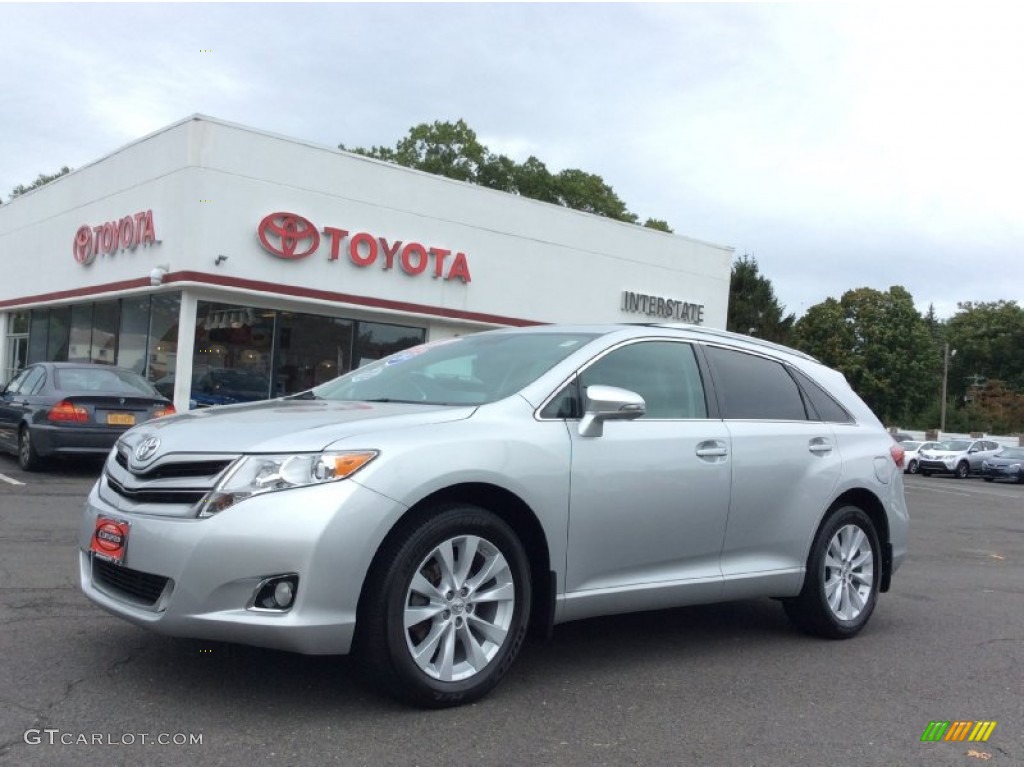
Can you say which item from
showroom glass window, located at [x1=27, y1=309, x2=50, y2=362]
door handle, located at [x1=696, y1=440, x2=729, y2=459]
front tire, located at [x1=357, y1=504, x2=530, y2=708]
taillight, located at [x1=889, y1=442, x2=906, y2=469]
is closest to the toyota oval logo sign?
showroom glass window, located at [x1=27, y1=309, x2=50, y2=362]

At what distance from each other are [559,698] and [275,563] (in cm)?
141

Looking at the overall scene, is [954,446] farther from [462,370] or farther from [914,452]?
[462,370]

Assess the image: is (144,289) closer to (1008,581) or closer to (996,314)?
(1008,581)

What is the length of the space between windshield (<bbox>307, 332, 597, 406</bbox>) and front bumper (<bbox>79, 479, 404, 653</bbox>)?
3.20ft

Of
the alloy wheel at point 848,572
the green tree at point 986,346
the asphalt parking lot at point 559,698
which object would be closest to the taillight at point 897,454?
the alloy wheel at point 848,572

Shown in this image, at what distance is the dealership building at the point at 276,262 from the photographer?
61.0 feet

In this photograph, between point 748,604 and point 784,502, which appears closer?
point 784,502

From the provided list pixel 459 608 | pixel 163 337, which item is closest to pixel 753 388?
pixel 459 608

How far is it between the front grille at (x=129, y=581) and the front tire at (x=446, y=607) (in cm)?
78

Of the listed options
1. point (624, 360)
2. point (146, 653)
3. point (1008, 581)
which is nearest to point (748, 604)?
point (624, 360)

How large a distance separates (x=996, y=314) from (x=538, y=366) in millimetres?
84580

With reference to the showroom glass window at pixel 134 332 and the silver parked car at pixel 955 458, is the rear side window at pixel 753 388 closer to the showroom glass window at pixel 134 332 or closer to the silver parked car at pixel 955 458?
the showroom glass window at pixel 134 332

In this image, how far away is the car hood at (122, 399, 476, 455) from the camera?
3746mm

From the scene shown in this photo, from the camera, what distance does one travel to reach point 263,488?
3639 mm
